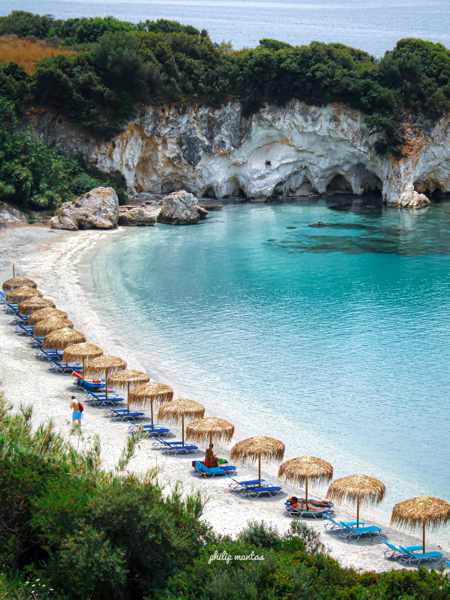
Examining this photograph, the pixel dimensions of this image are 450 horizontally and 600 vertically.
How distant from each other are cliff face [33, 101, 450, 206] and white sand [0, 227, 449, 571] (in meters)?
18.3

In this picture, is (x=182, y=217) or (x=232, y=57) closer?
(x=182, y=217)

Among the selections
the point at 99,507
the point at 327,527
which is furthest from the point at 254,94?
the point at 99,507

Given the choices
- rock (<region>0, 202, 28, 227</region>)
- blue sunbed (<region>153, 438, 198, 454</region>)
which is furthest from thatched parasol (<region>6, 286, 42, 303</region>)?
rock (<region>0, 202, 28, 227</region>)

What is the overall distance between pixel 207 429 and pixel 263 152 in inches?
1997

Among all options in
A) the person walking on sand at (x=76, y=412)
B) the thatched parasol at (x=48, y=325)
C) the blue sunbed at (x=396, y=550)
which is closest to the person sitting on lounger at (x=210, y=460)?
the person walking on sand at (x=76, y=412)

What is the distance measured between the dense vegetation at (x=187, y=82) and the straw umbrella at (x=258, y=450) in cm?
3975

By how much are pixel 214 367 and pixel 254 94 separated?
4291 cm

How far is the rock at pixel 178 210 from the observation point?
209 feet

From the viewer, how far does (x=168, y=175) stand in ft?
237

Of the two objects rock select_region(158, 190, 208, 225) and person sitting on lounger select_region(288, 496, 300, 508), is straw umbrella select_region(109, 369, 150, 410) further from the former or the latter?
rock select_region(158, 190, 208, 225)

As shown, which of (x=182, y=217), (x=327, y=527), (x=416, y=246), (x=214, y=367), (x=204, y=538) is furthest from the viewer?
(x=182, y=217)

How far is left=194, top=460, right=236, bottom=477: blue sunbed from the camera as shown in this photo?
81.8 feet

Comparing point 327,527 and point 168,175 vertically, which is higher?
point 168,175

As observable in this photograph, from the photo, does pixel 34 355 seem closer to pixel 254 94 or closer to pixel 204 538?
pixel 204 538
